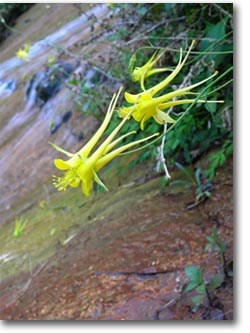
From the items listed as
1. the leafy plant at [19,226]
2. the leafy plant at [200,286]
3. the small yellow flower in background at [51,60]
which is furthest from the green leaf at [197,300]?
the small yellow flower in background at [51,60]

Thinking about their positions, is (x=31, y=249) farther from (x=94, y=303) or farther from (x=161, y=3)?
(x=161, y=3)

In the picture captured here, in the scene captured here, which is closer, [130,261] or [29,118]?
[130,261]

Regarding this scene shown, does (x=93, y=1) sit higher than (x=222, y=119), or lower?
higher

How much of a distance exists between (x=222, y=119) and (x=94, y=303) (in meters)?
0.40

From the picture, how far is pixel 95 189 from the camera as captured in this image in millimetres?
1302

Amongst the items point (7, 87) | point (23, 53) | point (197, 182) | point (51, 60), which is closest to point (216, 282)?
point (197, 182)

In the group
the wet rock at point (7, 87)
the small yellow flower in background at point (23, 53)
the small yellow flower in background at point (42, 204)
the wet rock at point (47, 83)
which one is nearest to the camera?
Result: the small yellow flower in background at point (42, 204)

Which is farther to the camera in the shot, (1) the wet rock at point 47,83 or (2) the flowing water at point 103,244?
(1) the wet rock at point 47,83

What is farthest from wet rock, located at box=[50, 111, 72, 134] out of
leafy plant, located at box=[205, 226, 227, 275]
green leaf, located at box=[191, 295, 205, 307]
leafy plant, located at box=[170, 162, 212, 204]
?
green leaf, located at box=[191, 295, 205, 307]

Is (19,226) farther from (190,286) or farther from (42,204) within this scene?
(190,286)

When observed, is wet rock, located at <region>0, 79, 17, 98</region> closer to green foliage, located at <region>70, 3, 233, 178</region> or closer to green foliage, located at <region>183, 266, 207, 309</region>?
green foliage, located at <region>70, 3, 233, 178</region>

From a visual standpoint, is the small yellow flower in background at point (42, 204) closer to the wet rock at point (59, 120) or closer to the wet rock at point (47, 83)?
the wet rock at point (59, 120)

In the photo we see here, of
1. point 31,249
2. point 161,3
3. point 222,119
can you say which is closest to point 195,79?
point 222,119

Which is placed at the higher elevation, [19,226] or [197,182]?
[19,226]
